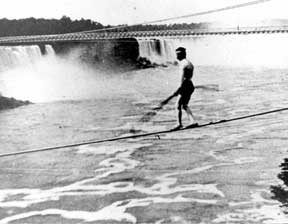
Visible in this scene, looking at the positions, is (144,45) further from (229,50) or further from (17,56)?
(17,56)

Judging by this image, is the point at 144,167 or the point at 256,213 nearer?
the point at 256,213

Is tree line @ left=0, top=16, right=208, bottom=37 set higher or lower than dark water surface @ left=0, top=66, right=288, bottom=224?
higher

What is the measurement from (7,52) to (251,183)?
741 inches

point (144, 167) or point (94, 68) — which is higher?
point (94, 68)

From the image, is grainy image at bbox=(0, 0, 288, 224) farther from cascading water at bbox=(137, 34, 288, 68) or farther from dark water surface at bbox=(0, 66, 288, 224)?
cascading water at bbox=(137, 34, 288, 68)

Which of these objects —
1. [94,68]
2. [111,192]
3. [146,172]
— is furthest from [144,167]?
[94,68]

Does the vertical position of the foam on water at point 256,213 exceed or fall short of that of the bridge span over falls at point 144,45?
it falls short

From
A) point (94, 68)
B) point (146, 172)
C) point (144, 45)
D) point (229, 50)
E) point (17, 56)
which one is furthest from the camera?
point (229, 50)

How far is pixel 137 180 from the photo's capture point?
6.74 m

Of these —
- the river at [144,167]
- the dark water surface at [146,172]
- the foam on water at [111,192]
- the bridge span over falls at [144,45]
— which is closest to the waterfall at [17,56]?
the bridge span over falls at [144,45]

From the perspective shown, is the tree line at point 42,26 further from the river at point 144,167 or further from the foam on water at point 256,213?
the foam on water at point 256,213

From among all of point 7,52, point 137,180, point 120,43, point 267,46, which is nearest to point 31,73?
point 7,52

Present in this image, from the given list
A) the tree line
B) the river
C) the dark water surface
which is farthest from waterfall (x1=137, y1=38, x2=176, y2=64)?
the dark water surface

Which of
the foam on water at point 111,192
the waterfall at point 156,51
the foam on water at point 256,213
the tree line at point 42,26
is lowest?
the foam on water at point 256,213
